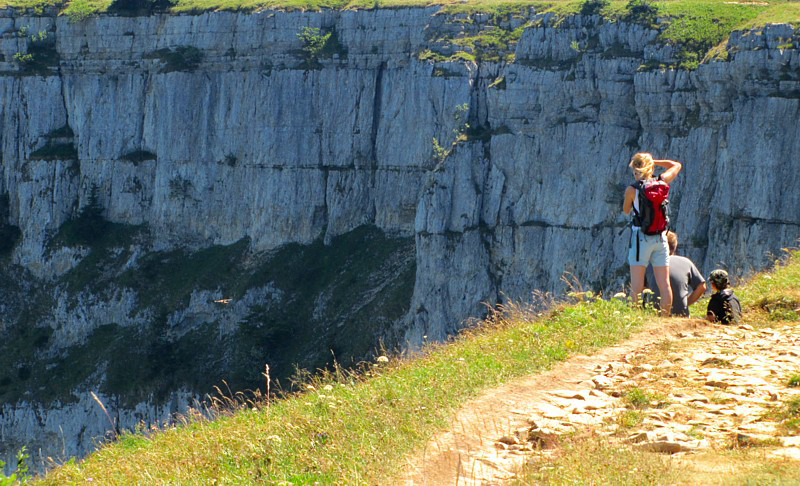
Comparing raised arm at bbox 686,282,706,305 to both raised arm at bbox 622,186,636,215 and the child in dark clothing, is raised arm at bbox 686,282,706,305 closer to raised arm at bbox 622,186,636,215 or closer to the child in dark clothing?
the child in dark clothing

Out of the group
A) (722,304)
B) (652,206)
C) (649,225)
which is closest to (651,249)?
(649,225)

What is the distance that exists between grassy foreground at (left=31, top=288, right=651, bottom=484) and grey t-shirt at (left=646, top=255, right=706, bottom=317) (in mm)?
1002

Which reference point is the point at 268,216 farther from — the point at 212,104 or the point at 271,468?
the point at 271,468

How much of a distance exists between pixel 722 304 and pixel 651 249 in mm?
1223

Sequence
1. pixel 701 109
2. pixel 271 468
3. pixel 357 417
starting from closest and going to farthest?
pixel 271 468 < pixel 357 417 < pixel 701 109

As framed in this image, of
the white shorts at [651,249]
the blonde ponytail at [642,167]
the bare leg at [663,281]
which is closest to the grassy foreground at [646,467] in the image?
the bare leg at [663,281]

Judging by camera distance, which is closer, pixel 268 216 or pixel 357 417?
pixel 357 417

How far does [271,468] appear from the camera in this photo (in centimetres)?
930

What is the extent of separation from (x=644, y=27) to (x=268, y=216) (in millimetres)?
24448

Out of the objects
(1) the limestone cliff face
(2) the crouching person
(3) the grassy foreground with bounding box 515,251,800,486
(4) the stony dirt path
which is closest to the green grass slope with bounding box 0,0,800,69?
(1) the limestone cliff face

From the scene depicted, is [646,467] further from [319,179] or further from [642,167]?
[319,179]

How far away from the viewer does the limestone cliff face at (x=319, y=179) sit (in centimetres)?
4106

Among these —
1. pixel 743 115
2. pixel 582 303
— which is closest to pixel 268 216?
pixel 743 115

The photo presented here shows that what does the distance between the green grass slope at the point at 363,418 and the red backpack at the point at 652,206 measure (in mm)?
1237
